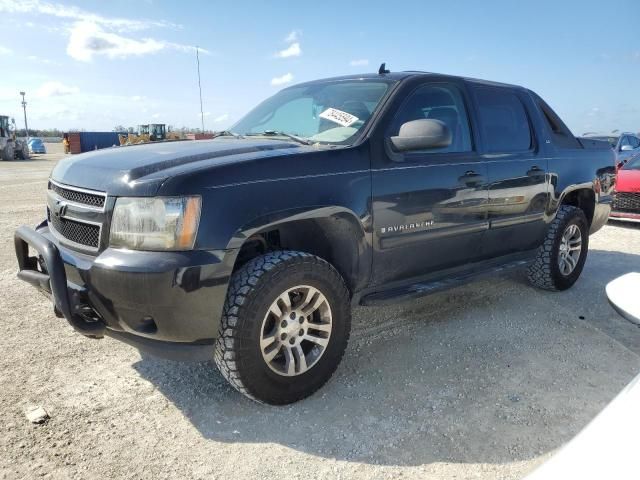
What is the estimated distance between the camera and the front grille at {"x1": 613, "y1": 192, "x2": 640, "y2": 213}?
8359mm

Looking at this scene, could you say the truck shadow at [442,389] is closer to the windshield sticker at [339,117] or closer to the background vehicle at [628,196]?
the windshield sticker at [339,117]

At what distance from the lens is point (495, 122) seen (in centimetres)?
407

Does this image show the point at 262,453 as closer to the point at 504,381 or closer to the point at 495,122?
the point at 504,381

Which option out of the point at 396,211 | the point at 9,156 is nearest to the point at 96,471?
the point at 396,211

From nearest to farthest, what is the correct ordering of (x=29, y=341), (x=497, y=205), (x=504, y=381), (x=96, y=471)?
(x=96, y=471) → (x=504, y=381) → (x=29, y=341) → (x=497, y=205)

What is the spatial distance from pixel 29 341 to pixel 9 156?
33683 millimetres

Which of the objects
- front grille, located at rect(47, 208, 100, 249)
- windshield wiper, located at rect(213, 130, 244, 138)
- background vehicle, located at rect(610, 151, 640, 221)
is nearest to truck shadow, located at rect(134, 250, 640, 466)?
front grille, located at rect(47, 208, 100, 249)

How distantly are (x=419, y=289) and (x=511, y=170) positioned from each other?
135cm

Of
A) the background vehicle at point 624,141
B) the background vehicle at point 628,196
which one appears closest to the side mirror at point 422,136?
the background vehicle at point 628,196

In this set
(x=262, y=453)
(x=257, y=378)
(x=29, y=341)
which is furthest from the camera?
(x=29, y=341)

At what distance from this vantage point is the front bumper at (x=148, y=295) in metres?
2.30

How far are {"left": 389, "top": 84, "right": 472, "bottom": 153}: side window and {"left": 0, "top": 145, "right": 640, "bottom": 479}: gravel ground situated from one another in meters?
1.41

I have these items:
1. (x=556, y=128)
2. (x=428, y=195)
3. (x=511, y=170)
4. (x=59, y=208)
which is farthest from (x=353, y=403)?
(x=556, y=128)

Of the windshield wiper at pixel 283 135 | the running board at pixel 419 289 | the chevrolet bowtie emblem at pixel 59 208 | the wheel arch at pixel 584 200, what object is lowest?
the running board at pixel 419 289
